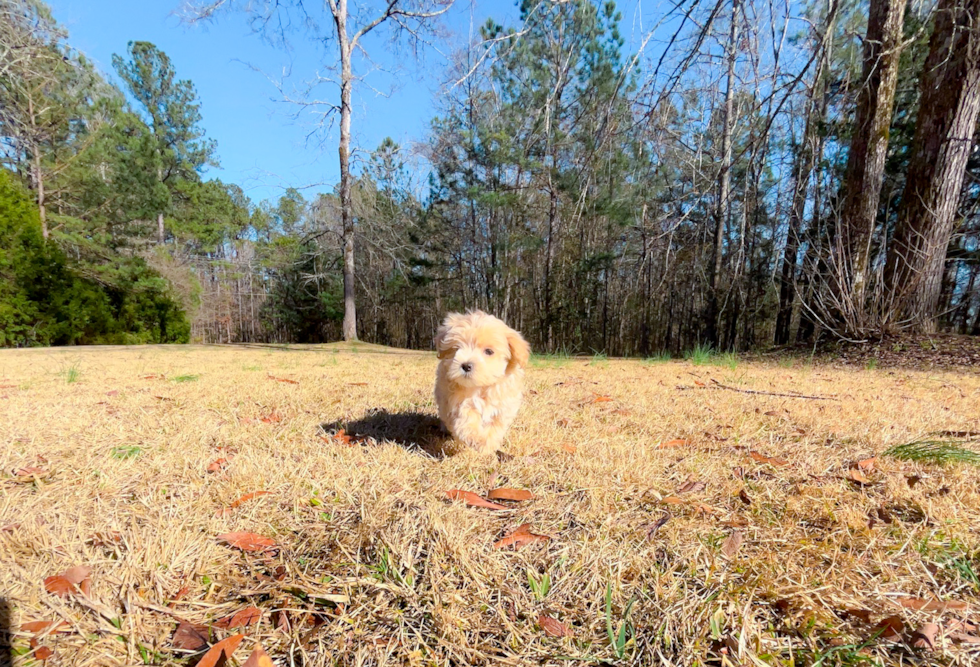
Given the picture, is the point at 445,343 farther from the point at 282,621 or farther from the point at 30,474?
the point at 30,474

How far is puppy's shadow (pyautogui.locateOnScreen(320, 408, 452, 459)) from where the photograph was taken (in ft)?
8.84

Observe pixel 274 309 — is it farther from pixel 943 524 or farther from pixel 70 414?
pixel 943 524

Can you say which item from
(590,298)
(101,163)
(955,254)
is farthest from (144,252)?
(955,254)

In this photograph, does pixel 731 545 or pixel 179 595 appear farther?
pixel 731 545

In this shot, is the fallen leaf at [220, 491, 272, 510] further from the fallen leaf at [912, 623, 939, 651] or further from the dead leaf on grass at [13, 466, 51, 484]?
the fallen leaf at [912, 623, 939, 651]

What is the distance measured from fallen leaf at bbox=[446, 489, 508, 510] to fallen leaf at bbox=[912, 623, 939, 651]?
122 centimetres

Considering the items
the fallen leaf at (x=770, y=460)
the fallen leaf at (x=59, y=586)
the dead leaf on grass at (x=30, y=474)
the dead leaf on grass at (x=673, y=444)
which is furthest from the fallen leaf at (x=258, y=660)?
the fallen leaf at (x=770, y=460)

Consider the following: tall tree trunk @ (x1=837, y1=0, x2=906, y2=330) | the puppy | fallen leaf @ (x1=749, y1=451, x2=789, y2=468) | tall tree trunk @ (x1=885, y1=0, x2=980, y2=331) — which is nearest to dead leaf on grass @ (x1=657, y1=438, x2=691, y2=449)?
fallen leaf @ (x1=749, y1=451, x2=789, y2=468)

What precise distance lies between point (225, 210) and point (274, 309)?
9.53m

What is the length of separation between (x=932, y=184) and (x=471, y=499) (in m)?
8.73

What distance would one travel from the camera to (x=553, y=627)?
1.11m

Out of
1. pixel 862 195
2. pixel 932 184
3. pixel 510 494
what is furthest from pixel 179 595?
pixel 932 184

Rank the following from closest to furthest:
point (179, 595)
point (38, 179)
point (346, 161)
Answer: point (179, 595)
point (346, 161)
point (38, 179)

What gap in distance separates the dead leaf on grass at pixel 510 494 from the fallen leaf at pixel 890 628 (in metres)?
1.11
